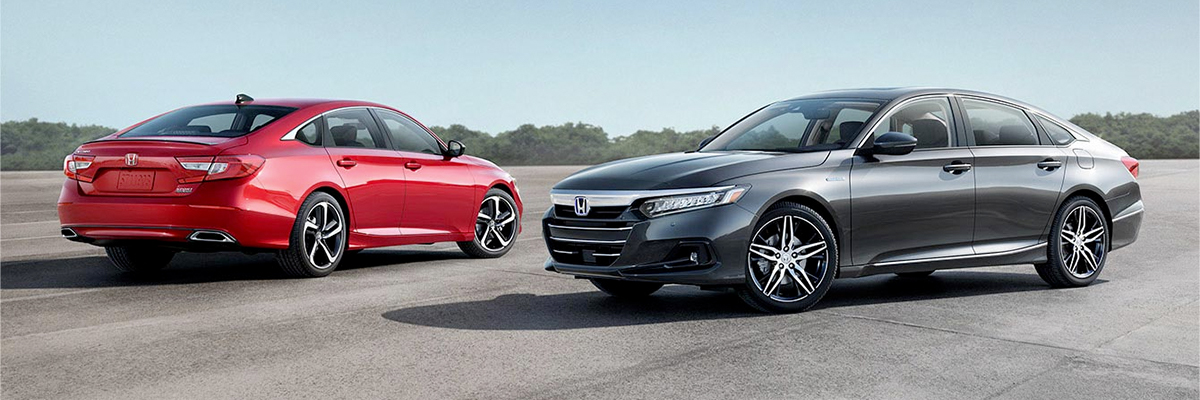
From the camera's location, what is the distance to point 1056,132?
9.66 meters

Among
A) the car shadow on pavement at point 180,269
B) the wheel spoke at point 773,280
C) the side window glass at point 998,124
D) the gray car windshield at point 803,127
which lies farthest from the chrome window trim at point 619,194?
the car shadow on pavement at point 180,269

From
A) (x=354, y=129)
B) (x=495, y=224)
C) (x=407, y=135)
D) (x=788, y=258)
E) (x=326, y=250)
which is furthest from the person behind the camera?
(x=495, y=224)

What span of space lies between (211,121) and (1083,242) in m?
7.20

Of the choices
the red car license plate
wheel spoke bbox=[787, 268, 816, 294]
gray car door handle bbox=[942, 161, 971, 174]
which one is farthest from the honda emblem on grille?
the red car license plate

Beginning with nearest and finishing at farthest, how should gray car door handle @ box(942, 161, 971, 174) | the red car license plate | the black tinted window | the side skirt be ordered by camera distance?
1. the side skirt
2. gray car door handle @ box(942, 161, 971, 174)
3. the red car license plate
4. the black tinted window

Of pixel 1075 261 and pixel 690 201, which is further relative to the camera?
pixel 1075 261

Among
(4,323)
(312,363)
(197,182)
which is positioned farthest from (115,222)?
(312,363)

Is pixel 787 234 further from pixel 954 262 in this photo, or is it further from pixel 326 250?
pixel 326 250

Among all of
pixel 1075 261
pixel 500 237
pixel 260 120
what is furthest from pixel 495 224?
pixel 1075 261

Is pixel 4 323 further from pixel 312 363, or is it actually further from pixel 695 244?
pixel 695 244

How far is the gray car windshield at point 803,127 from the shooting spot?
8.45 metres

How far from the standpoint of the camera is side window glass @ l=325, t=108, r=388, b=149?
34.4 ft

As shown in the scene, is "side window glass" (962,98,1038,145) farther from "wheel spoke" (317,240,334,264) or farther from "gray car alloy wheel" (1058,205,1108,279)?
"wheel spoke" (317,240,334,264)

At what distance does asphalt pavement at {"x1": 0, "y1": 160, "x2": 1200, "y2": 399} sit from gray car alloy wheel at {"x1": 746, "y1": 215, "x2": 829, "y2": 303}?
8.1 inches
